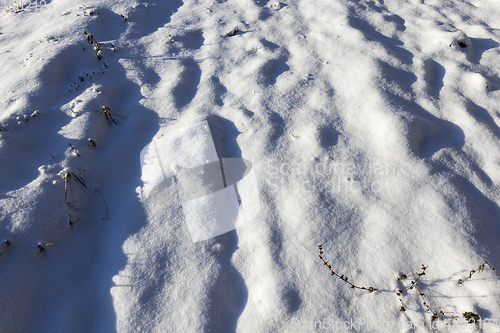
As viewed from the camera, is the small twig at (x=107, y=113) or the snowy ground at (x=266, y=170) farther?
the small twig at (x=107, y=113)

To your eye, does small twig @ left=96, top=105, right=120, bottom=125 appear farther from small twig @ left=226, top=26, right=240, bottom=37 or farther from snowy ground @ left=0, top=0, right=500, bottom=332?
small twig @ left=226, top=26, right=240, bottom=37

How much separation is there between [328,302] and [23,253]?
1.92m

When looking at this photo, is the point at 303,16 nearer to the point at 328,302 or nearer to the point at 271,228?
the point at 271,228

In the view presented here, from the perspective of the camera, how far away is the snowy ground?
5.40 feet

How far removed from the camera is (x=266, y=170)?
7.22 ft

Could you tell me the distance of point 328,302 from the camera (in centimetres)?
164

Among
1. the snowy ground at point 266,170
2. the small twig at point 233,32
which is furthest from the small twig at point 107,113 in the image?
the small twig at point 233,32

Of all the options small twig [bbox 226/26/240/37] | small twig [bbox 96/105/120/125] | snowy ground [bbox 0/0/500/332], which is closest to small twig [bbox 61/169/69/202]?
snowy ground [bbox 0/0/500/332]

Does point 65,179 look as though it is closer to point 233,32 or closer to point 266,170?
point 266,170

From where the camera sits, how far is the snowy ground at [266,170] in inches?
64.7

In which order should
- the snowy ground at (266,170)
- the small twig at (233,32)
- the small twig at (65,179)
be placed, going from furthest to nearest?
the small twig at (233,32) < the small twig at (65,179) < the snowy ground at (266,170)

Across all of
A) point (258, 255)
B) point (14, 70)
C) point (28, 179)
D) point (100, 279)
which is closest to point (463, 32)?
point (258, 255)

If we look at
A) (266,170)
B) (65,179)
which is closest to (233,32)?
(266,170)

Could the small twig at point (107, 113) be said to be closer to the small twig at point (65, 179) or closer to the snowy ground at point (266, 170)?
the snowy ground at point (266, 170)
